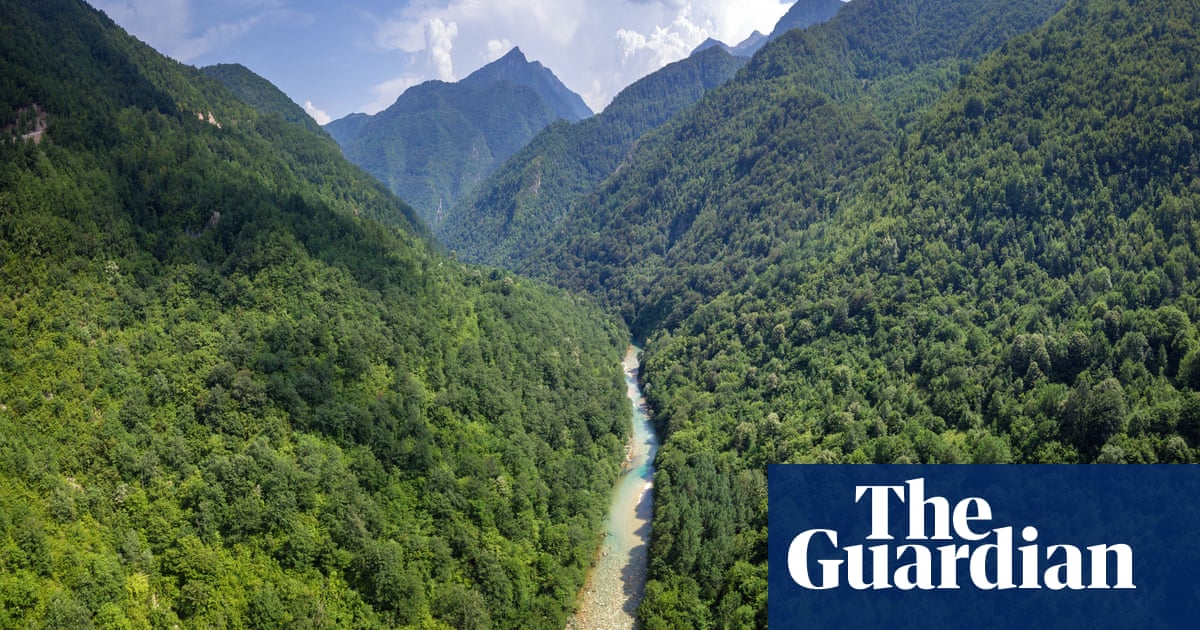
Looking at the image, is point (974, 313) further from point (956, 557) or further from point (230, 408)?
point (230, 408)

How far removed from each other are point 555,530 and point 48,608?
4711 centimetres

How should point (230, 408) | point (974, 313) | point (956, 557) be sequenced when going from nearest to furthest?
1. point (956, 557)
2. point (230, 408)
3. point (974, 313)

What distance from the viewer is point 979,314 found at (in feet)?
328

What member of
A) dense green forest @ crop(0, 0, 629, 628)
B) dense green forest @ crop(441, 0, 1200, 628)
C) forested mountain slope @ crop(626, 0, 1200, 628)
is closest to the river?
dense green forest @ crop(0, 0, 629, 628)

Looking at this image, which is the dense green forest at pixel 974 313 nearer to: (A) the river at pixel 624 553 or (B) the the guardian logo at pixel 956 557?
(A) the river at pixel 624 553

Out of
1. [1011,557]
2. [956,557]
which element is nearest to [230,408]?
[956,557]

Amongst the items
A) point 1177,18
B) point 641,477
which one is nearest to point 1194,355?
point 641,477

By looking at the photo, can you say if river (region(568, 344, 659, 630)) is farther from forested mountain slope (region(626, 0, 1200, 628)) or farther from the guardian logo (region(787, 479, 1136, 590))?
the guardian logo (region(787, 479, 1136, 590))

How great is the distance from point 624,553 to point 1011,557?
1720 inches

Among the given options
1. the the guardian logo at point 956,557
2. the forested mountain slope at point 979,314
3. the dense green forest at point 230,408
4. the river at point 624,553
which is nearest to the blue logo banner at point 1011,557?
the the guardian logo at point 956,557

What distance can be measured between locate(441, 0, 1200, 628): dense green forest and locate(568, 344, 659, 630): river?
4322 mm

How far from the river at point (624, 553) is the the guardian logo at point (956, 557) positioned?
2375 cm

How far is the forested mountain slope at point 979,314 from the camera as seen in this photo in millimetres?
71156

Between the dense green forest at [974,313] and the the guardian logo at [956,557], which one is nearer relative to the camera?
the the guardian logo at [956,557]
